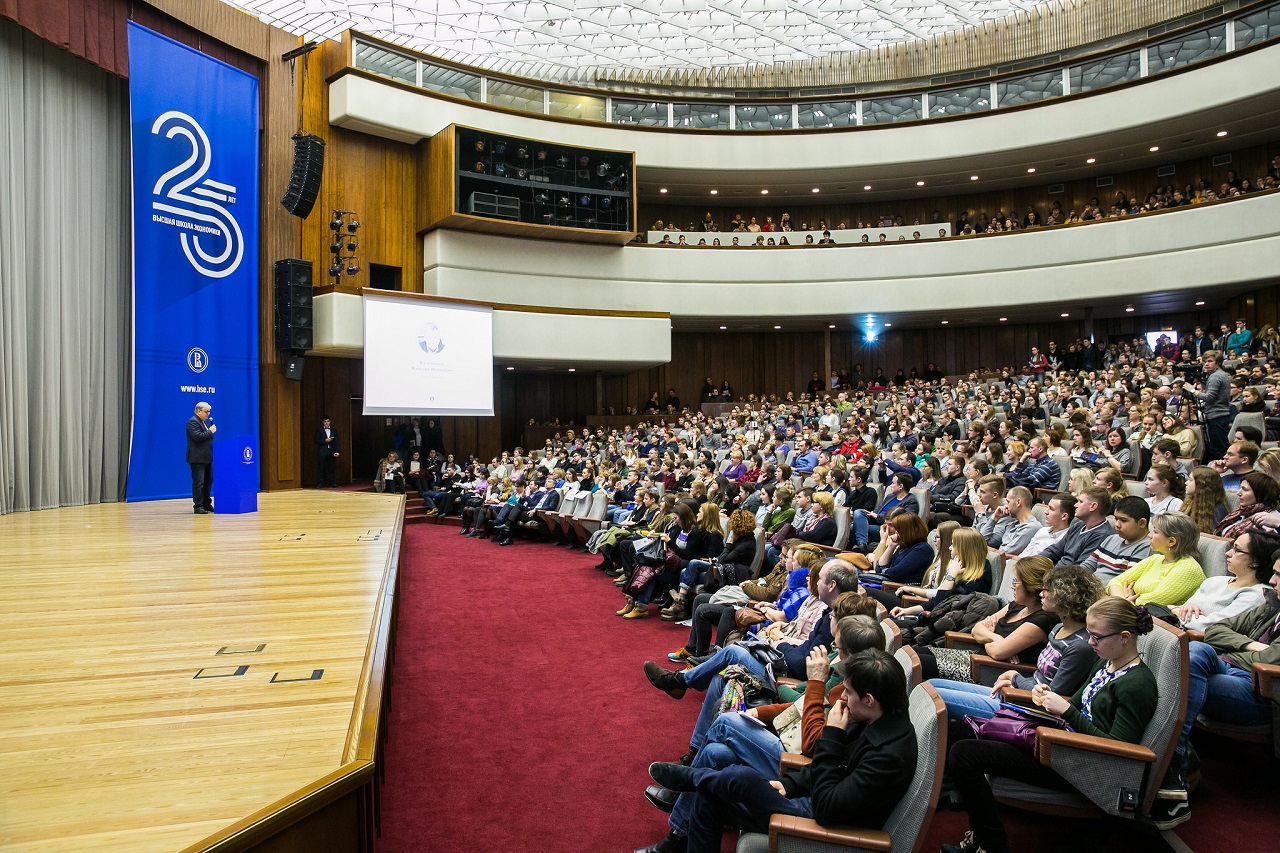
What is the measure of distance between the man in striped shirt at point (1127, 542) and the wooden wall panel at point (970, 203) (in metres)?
13.6

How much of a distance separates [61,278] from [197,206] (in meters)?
2.08

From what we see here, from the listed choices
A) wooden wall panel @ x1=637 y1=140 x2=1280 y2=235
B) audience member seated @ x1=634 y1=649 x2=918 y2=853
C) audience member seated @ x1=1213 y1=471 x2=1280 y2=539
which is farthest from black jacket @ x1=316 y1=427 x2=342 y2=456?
audience member seated @ x1=1213 y1=471 x2=1280 y2=539

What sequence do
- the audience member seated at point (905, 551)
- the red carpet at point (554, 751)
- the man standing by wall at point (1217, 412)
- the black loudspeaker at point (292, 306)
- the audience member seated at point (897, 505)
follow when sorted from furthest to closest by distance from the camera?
the black loudspeaker at point (292, 306), the man standing by wall at point (1217, 412), the audience member seated at point (897, 505), the audience member seated at point (905, 551), the red carpet at point (554, 751)

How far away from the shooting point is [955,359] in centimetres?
1791

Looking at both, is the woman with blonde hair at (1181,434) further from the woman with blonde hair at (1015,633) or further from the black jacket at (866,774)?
the black jacket at (866,774)

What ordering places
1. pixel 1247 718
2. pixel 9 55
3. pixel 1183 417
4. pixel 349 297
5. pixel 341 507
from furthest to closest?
pixel 349 297 < pixel 341 507 < pixel 9 55 < pixel 1183 417 < pixel 1247 718

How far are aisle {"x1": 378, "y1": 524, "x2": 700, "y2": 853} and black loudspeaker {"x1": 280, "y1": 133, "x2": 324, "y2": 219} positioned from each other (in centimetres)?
701

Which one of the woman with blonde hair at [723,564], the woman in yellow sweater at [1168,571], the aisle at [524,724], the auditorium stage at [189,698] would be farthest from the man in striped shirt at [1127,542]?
the auditorium stage at [189,698]

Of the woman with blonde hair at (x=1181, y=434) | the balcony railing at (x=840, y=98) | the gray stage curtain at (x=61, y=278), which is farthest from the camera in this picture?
the balcony railing at (x=840, y=98)

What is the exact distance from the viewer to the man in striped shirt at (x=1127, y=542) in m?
3.67

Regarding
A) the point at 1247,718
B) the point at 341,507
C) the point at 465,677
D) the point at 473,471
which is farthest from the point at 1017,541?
the point at 473,471

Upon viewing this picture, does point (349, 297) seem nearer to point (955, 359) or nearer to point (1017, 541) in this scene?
point (1017, 541)

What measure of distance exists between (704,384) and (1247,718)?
15.7 metres

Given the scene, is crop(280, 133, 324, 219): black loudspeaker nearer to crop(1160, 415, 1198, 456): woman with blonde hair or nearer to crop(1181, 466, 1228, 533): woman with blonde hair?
crop(1160, 415, 1198, 456): woman with blonde hair
